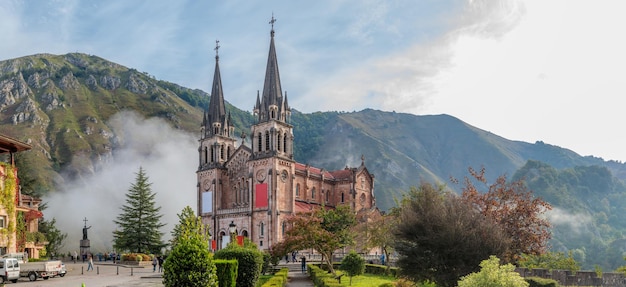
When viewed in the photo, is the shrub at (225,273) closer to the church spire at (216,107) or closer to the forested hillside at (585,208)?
the church spire at (216,107)

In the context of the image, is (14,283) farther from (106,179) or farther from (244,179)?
(106,179)

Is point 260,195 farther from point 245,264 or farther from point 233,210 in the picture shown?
point 245,264

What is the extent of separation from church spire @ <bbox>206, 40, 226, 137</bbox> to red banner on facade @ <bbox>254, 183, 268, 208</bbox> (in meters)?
13.1

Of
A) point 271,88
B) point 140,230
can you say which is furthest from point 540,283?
point 140,230

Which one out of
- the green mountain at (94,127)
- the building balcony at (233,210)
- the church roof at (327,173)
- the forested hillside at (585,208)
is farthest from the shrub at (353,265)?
the forested hillside at (585,208)

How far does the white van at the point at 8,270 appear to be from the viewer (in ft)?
109

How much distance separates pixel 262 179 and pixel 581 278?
46.1m

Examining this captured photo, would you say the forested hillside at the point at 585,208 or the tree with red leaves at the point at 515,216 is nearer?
the tree with red leaves at the point at 515,216

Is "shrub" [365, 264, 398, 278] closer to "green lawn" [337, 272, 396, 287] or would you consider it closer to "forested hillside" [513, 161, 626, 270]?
"green lawn" [337, 272, 396, 287]

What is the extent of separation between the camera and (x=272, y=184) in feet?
224

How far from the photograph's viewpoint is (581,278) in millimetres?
28547

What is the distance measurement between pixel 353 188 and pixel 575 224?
4191 inches

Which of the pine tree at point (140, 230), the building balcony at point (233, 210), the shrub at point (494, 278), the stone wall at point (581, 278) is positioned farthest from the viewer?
the pine tree at point (140, 230)

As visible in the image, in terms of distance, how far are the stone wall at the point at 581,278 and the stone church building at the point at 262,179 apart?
40852 mm
